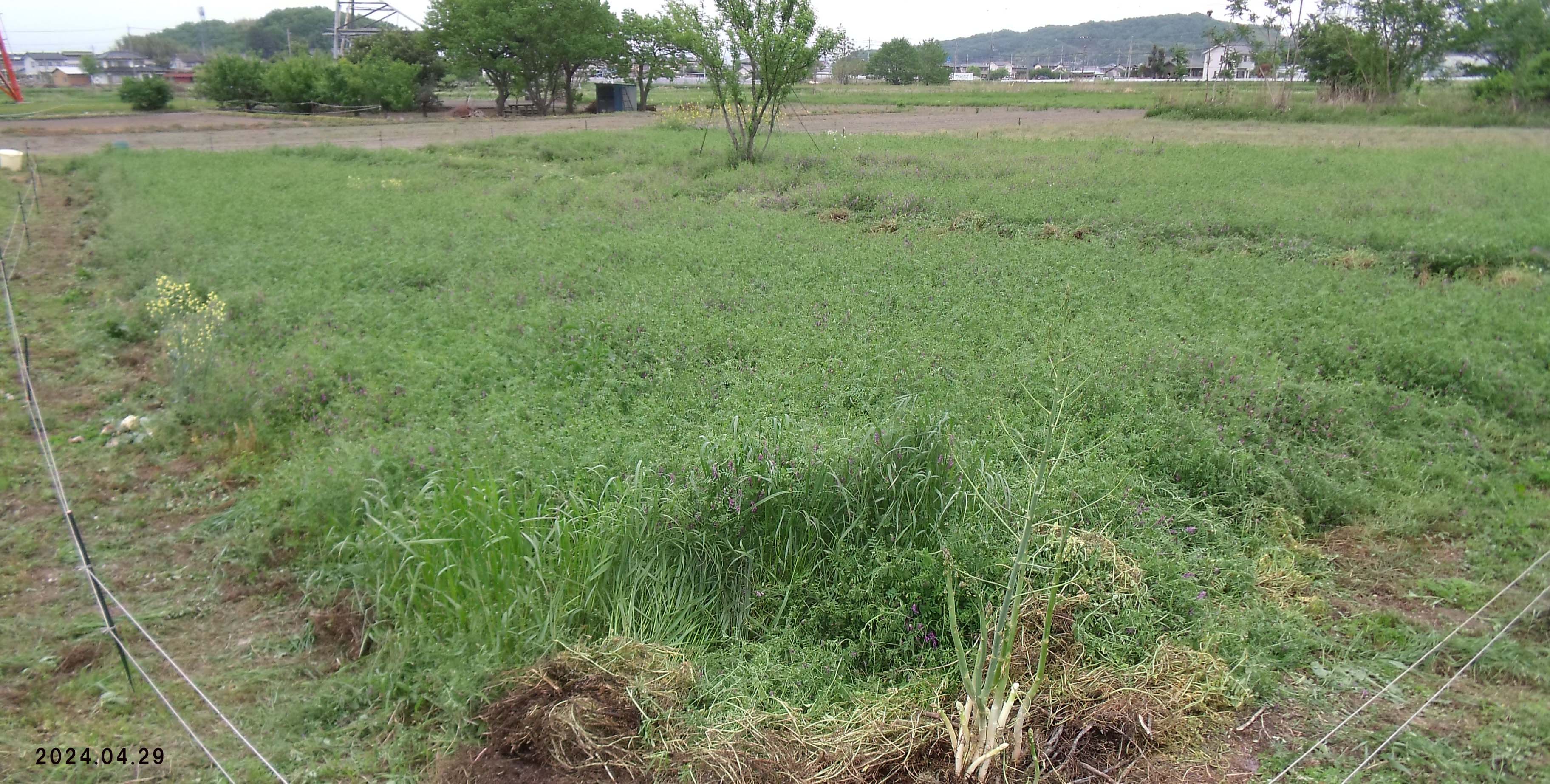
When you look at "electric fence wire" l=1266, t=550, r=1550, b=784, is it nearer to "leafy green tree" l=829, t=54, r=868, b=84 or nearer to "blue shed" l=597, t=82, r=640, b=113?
"blue shed" l=597, t=82, r=640, b=113

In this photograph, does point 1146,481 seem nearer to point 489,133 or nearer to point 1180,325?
point 1180,325

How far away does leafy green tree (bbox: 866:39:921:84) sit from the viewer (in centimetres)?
5500

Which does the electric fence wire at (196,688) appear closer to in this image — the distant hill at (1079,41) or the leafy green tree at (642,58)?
the distant hill at (1079,41)

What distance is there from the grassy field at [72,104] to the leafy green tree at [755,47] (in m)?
25.5

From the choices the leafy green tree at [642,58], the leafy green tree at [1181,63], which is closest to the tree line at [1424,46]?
the leafy green tree at [1181,63]

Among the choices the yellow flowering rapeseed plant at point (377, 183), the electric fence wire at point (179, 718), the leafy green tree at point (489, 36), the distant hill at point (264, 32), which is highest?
the distant hill at point (264, 32)

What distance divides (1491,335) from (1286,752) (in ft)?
17.6

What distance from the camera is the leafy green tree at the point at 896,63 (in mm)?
55000

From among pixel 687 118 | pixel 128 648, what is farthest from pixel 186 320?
pixel 687 118

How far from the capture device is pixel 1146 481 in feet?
15.8

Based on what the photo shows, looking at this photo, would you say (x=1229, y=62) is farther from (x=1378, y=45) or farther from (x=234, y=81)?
(x=234, y=81)

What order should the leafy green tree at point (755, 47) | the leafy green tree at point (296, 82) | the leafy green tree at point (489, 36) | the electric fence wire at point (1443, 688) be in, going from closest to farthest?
the electric fence wire at point (1443, 688) → the leafy green tree at point (755, 47) → the leafy green tree at point (489, 36) → the leafy green tree at point (296, 82)

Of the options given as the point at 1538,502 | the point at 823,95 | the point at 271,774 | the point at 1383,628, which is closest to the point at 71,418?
the point at 271,774

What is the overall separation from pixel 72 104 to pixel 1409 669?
46468 mm
